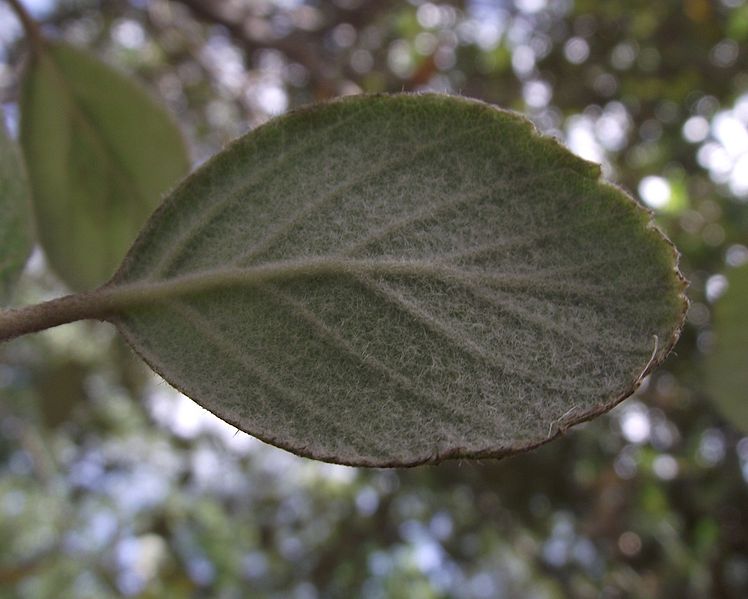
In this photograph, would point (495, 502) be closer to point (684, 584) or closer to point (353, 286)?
point (684, 584)

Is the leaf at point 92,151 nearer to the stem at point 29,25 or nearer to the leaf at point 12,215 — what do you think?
the stem at point 29,25

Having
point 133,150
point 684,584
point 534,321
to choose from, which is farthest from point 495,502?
point 534,321

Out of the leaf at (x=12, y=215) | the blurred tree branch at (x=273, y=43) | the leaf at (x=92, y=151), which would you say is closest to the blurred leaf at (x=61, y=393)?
the blurred tree branch at (x=273, y=43)

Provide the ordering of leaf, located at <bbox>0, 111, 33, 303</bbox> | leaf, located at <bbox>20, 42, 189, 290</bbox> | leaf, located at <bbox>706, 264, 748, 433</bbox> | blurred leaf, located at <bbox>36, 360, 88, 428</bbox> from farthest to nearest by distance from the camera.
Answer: blurred leaf, located at <bbox>36, 360, 88, 428</bbox>, leaf, located at <bbox>20, 42, 189, 290</bbox>, leaf, located at <bbox>706, 264, 748, 433</bbox>, leaf, located at <bbox>0, 111, 33, 303</bbox>

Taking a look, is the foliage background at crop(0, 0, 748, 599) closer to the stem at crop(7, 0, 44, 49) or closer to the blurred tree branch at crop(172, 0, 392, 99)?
the blurred tree branch at crop(172, 0, 392, 99)

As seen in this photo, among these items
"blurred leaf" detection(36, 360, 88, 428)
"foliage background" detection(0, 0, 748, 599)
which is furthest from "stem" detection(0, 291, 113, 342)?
"blurred leaf" detection(36, 360, 88, 428)

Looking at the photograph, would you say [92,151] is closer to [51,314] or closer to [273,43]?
[51,314]
